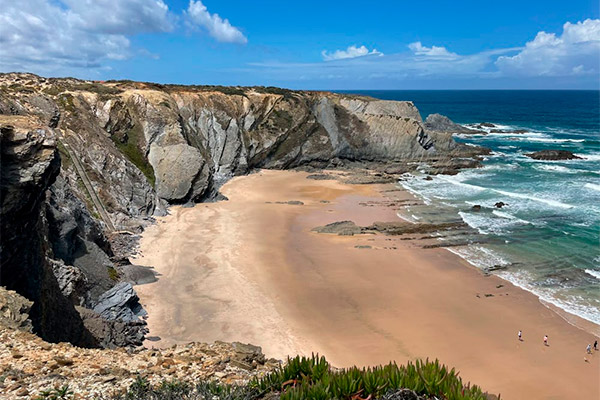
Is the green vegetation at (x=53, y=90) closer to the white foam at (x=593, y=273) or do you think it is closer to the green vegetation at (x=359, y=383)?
the green vegetation at (x=359, y=383)

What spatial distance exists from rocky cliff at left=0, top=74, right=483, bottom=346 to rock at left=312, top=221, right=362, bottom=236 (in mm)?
12279

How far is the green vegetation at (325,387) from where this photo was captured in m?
7.14

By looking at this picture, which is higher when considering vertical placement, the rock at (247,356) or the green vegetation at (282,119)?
the green vegetation at (282,119)

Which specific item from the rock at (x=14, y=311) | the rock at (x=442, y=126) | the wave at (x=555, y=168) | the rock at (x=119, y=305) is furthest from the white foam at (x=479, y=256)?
the rock at (x=442, y=126)

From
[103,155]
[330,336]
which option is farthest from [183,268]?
[103,155]

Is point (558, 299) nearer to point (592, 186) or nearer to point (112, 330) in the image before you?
point (112, 330)

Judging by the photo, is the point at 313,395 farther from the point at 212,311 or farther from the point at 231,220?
the point at 231,220

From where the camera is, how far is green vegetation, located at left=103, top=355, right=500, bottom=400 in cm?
714

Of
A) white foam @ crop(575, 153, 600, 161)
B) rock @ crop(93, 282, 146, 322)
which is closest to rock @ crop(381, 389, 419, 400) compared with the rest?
rock @ crop(93, 282, 146, 322)

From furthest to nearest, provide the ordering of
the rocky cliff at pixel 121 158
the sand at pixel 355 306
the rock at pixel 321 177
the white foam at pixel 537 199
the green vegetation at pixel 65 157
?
the rock at pixel 321 177
the white foam at pixel 537 199
the green vegetation at pixel 65 157
the sand at pixel 355 306
the rocky cliff at pixel 121 158

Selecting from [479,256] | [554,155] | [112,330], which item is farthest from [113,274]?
[554,155]

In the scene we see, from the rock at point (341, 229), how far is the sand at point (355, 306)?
941mm

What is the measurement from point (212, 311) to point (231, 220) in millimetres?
15183

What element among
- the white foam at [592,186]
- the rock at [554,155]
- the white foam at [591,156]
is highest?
the rock at [554,155]
